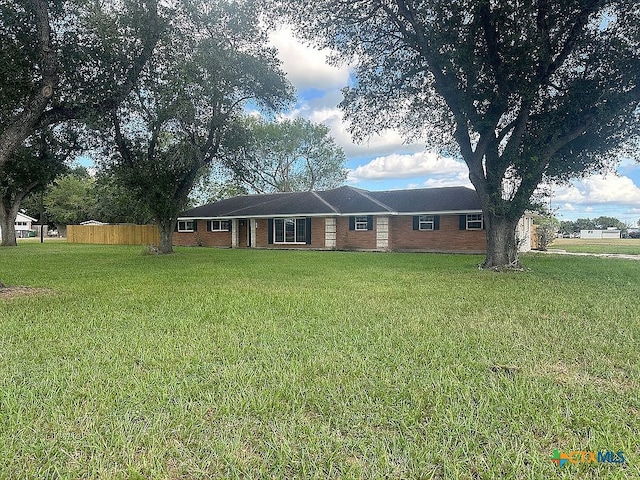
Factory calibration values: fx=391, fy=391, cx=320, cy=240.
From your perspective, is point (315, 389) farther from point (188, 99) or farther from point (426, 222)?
point (426, 222)

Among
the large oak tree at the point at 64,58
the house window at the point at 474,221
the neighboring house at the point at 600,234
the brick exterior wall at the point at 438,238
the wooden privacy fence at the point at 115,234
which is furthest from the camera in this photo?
the neighboring house at the point at 600,234

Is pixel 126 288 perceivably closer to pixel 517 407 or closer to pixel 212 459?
pixel 212 459

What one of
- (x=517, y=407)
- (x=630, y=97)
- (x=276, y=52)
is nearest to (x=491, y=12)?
(x=630, y=97)

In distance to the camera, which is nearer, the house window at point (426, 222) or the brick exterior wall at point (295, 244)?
the house window at point (426, 222)

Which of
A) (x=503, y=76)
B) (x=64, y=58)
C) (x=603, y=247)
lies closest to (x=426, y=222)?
(x=503, y=76)

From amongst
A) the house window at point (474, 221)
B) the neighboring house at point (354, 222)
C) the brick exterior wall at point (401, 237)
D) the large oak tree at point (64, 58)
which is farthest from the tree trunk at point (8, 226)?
the house window at point (474, 221)

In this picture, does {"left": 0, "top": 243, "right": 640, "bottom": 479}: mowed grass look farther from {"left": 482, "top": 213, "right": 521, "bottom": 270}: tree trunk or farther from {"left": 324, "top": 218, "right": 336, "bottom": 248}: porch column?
{"left": 324, "top": 218, "right": 336, "bottom": 248}: porch column

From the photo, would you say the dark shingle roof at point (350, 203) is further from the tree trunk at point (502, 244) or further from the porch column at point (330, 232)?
the tree trunk at point (502, 244)

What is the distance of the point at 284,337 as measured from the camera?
4418 mm

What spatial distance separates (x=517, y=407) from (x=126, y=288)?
761cm

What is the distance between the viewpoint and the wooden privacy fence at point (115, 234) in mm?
31109

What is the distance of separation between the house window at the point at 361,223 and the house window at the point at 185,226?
13070mm

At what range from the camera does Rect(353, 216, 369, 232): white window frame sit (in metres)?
22.4

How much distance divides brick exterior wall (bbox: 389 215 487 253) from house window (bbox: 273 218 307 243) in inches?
216
